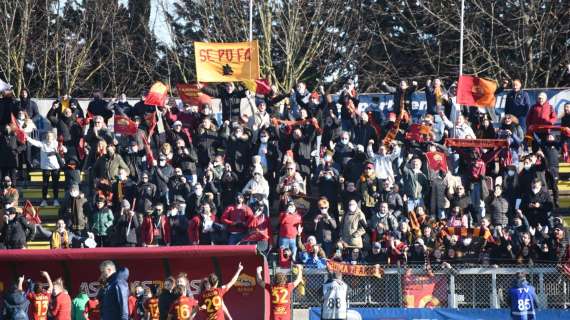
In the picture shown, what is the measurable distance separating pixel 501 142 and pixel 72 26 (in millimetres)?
26465

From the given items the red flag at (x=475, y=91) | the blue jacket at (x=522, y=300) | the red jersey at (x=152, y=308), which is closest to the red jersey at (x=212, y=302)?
the red jersey at (x=152, y=308)

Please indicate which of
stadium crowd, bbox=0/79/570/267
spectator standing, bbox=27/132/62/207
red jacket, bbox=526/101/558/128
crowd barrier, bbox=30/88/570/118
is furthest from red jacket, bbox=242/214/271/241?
red jacket, bbox=526/101/558/128

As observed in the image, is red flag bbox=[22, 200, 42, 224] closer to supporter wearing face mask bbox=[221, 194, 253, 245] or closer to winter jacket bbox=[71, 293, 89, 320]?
supporter wearing face mask bbox=[221, 194, 253, 245]

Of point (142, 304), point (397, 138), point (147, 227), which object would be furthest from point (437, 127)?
point (142, 304)

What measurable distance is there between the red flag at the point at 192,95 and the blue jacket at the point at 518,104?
611 centimetres

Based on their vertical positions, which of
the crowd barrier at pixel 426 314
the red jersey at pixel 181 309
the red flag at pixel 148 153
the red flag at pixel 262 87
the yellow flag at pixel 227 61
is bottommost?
the crowd barrier at pixel 426 314

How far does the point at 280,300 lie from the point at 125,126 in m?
7.46

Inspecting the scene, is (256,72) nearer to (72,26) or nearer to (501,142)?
(501,142)

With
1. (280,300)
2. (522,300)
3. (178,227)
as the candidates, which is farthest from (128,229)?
(522,300)

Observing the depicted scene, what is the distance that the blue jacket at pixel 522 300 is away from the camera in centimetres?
2348

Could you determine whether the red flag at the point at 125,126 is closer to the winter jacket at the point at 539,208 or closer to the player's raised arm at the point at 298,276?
the player's raised arm at the point at 298,276

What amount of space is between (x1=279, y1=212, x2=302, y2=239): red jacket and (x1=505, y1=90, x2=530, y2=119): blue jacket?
17.0ft

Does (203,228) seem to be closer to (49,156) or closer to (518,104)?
(49,156)

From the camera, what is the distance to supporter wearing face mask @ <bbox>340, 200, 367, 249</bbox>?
86.0 feet
